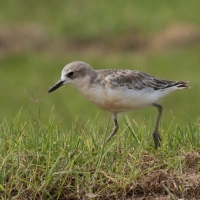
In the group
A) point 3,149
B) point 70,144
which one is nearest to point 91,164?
point 70,144

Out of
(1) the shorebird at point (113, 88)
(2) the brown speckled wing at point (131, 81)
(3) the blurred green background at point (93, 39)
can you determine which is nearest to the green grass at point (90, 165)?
(1) the shorebird at point (113, 88)

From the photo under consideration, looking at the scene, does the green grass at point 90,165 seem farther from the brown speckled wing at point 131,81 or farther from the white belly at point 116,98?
the brown speckled wing at point 131,81

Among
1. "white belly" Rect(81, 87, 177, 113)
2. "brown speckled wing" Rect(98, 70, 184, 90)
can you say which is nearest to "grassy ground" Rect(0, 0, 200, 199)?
"white belly" Rect(81, 87, 177, 113)

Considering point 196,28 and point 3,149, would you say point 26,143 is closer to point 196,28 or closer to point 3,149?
point 3,149

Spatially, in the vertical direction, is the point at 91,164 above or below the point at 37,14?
below

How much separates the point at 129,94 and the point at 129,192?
1.57 metres

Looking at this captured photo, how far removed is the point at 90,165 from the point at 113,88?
126 centimetres

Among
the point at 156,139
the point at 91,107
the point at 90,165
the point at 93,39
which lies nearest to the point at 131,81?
the point at 156,139

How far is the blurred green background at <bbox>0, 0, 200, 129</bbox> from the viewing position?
1889 centimetres

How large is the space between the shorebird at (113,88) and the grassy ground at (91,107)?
20 centimetres

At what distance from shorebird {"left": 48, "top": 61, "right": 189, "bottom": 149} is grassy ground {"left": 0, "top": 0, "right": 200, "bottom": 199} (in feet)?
0.66

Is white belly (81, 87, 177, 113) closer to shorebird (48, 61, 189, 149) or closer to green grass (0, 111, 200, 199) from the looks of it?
shorebird (48, 61, 189, 149)

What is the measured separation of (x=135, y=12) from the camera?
22172 mm

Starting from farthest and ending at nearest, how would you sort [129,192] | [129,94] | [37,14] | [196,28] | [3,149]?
[37,14] → [196,28] → [129,94] → [3,149] → [129,192]
